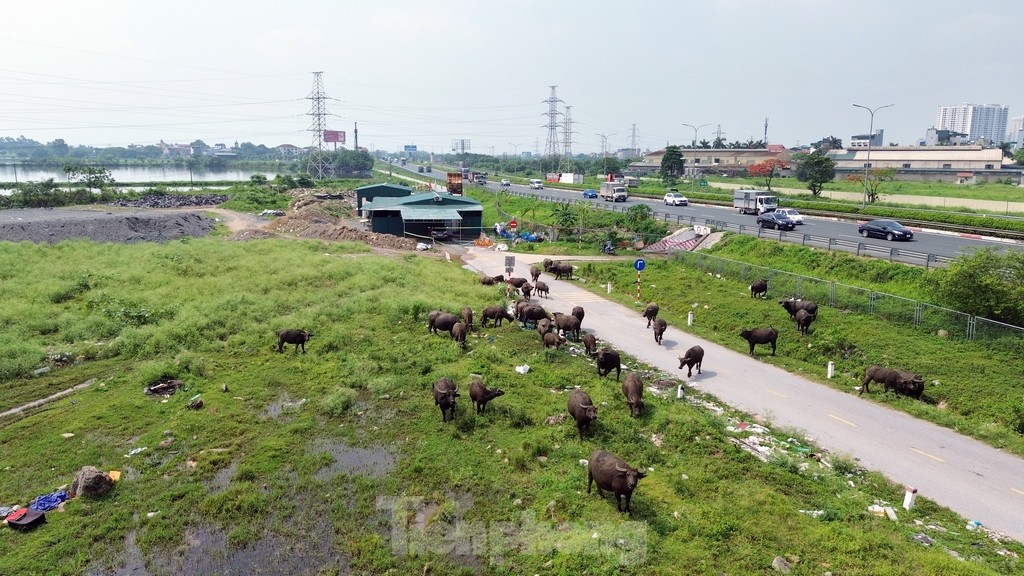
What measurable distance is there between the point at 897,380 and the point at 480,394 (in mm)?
12440

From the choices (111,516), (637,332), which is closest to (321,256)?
(637,332)

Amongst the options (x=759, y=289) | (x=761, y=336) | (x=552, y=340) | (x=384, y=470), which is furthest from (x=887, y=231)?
(x=384, y=470)

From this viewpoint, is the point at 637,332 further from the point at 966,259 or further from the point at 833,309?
the point at 966,259

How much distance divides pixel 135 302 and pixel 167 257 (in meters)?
10.8

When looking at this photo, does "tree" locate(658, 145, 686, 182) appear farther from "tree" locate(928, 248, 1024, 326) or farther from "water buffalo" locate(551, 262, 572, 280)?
"tree" locate(928, 248, 1024, 326)

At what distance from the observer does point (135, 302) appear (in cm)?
2442

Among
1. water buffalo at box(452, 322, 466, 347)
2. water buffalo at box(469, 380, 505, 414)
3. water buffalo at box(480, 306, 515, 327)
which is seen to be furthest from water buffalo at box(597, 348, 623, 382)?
water buffalo at box(480, 306, 515, 327)

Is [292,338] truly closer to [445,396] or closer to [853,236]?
[445,396]

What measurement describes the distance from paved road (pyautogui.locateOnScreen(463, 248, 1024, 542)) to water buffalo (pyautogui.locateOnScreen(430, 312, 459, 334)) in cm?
621

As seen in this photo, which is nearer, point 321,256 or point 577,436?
point 577,436

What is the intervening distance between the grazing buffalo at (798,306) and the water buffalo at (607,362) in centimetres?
933

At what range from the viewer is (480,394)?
598 inches

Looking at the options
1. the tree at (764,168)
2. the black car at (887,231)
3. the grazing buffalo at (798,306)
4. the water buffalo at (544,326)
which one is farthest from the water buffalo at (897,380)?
the tree at (764,168)

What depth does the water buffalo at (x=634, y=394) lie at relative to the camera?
1536 centimetres
